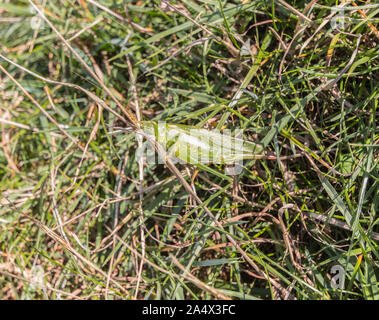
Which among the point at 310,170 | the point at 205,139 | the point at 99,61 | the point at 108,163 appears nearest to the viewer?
the point at 205,139

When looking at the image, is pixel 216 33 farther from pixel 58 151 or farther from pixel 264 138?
pixel 58 151

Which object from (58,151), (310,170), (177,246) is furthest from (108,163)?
(310,170)

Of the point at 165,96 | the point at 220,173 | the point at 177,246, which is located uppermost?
the point at 165,96

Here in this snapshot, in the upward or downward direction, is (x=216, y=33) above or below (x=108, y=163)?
above

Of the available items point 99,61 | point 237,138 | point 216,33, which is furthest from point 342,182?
point 99,61

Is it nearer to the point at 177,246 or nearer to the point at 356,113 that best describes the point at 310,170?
the point at 356,113

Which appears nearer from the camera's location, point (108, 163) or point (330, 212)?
point (330, 212)

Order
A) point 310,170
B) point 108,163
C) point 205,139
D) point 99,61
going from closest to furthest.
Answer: point 205,139, point 310,170, point 108,163, point 99,61
